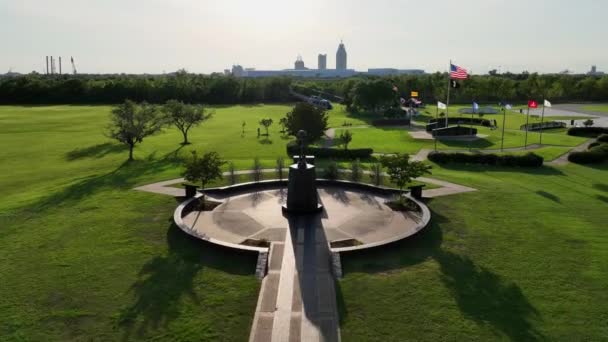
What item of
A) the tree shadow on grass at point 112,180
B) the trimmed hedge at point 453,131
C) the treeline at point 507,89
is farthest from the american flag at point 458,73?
the treeline at point 507,89

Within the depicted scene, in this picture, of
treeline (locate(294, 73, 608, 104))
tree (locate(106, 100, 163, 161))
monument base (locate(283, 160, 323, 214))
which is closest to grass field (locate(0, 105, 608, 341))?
monument base (locate(283, 160, 323, 214))

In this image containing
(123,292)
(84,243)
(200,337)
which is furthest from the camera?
(84,243)

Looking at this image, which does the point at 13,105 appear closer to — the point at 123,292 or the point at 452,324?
the point at 123,292

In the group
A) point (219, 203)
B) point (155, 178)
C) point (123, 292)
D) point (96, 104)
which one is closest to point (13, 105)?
point (96, 104)

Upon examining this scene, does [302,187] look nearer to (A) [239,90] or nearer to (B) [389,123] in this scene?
(B) [389,123]

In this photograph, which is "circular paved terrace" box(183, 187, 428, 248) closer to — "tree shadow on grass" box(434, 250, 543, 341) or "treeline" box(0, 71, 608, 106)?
"tree shadow on grass" box(434, 250, 543, 341)

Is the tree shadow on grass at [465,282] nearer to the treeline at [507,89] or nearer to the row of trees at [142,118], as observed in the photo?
the row of trees at [142,118]
